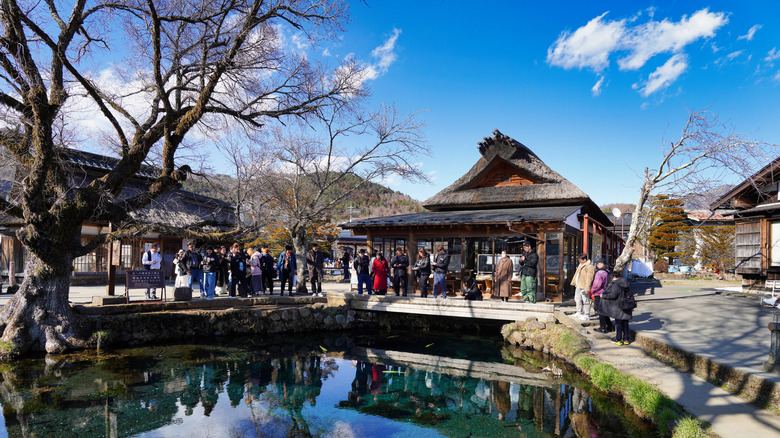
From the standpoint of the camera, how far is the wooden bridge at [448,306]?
11359 mm

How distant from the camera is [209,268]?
11977 millimetres

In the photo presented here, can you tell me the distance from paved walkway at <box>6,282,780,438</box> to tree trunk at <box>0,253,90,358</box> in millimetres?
2810

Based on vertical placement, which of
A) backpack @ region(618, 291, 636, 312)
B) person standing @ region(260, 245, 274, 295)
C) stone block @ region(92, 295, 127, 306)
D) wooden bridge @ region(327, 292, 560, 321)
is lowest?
wooden bridge @ region(327, 292, 560, 321)

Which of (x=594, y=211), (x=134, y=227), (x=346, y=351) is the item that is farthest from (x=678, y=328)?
(x=134, y=227)

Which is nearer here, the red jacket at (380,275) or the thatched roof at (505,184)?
the red jacket at (380,275)

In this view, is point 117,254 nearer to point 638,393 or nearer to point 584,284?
point 584,284

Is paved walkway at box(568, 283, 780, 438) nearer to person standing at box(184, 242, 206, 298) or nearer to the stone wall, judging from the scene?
the stone wall

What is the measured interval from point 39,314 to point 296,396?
5941 mm

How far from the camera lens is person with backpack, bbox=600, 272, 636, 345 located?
8289mm

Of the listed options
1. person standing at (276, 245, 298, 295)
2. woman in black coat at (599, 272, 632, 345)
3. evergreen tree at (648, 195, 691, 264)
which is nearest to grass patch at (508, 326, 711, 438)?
woman in black coat at (599, 272, 632, 345)

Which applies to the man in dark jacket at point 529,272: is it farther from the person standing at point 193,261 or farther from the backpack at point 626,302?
the person standing at point 193,261

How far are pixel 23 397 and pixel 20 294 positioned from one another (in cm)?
308

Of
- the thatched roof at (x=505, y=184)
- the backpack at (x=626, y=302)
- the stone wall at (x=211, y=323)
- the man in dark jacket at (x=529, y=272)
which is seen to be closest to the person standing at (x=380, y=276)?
the stone wall at (x=211, y=323)

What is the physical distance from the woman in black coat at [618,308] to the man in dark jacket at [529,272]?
2.81m
